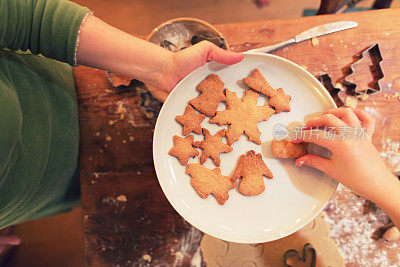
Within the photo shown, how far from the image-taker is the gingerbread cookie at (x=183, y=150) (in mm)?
633

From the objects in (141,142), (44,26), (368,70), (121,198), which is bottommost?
(121,198)

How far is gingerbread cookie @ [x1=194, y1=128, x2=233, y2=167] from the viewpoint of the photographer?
2.06ft

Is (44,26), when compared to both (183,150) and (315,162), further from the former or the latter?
(315,162)

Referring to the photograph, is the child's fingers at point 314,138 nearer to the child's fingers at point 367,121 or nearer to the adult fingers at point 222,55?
the child's fingers at point 367,121

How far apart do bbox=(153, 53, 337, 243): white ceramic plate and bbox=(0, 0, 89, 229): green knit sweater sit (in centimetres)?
27

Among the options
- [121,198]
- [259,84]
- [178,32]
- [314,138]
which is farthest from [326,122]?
[121,198]

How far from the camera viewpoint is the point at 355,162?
58cm

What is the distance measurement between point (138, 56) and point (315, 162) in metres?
0.50

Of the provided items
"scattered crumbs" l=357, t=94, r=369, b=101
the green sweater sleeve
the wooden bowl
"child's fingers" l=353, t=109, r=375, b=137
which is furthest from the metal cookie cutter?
the green sweater sleeve

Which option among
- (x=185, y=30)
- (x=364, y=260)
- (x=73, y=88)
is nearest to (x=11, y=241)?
(x=73, y=88)

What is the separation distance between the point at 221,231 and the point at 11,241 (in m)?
1.15

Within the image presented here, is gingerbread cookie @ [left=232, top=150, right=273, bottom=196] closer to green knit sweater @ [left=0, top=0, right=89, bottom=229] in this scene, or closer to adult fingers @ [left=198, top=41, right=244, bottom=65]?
adult fingers @ [left=198, top=41, right=244, bottom=65]

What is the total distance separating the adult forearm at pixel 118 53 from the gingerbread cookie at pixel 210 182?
27cm

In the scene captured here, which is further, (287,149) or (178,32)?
(178,32)
